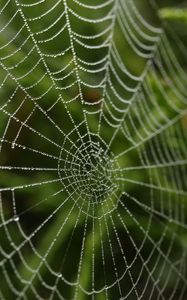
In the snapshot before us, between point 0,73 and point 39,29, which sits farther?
point 39,29

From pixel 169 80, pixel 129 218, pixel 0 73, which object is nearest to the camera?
pixel 0 73

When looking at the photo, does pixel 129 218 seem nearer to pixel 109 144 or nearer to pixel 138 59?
pixel 109 144

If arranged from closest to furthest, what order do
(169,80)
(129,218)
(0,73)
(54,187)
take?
(0,73), (54,187), (129,218), (169,80)

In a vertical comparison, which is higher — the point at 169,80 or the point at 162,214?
the point at 169,80

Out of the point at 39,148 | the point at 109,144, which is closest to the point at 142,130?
the point at 109,144

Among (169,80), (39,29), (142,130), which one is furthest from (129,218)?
(39,29)

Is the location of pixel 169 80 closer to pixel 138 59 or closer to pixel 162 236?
pixel 138 59

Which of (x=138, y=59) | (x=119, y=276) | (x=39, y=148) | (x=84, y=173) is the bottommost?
(x=119, y=276)
